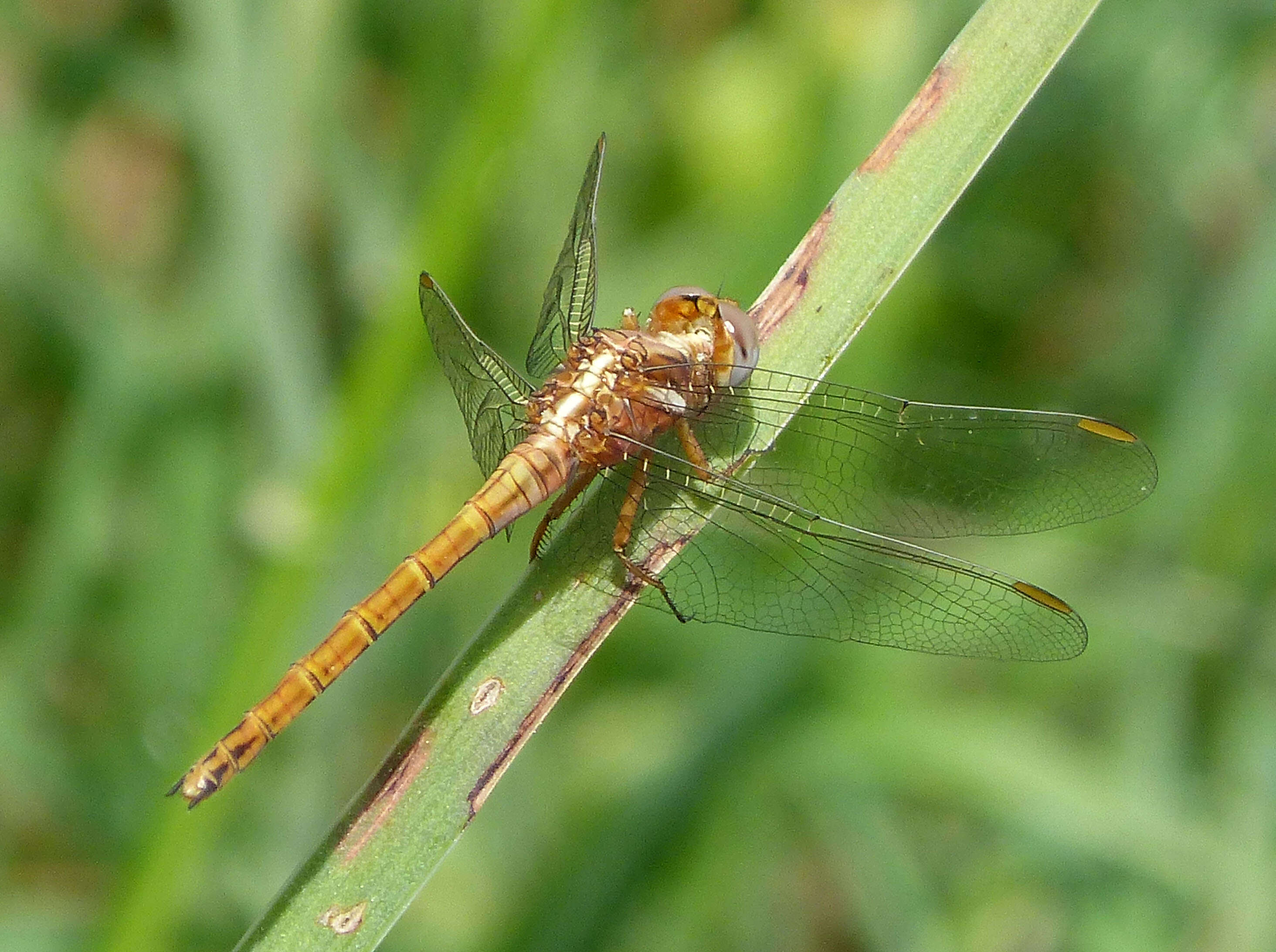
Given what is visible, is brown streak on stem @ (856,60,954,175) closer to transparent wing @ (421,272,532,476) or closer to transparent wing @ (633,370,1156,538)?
transparent wing @ (633,370,1156,538)

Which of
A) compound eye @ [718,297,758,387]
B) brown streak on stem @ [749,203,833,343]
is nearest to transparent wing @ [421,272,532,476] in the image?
compound eye @ [718,297,758,387]

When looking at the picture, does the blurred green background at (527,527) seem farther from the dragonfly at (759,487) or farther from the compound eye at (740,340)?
the compound eye at (740,340)

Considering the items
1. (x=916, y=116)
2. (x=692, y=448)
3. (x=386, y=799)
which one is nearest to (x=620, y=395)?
(x=692, y=448)

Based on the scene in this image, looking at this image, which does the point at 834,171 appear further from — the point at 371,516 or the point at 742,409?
the point at 371,516

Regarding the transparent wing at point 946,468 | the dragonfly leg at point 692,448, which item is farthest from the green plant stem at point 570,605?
the transparent wing at point 946,468

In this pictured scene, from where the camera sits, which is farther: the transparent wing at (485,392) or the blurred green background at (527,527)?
the blurred green background at (527,527)

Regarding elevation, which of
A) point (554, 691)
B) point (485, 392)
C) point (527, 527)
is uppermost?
point (527, 527)

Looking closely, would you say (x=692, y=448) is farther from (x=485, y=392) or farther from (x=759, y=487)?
(x=485, y=392)
